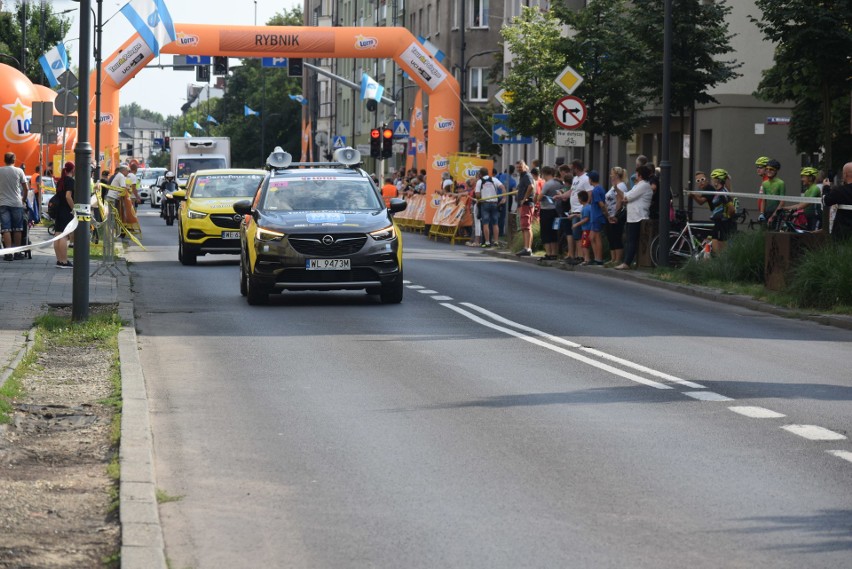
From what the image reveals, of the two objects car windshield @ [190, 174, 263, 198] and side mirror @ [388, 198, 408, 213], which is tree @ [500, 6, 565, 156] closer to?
car windshield @ [190, 174, 263, 198]

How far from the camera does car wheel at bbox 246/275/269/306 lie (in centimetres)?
1973

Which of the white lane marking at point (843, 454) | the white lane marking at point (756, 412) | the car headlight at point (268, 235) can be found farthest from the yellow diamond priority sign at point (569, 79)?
the white lane marking at point (843, 454)

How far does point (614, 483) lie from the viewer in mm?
8117

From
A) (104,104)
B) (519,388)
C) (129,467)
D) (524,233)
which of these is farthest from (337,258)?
(104,104)

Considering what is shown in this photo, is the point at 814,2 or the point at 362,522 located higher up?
the point at 814,2

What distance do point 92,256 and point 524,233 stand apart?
29.4ft

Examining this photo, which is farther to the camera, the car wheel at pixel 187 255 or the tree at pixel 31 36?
the tree at pixel 31 36

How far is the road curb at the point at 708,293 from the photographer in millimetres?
18500

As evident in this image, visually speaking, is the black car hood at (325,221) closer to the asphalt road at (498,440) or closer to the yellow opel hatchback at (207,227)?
the asphalt road at (498,440)

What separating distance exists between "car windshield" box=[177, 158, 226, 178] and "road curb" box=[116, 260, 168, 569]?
49.2 m

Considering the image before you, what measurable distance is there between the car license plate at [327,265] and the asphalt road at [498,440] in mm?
1218

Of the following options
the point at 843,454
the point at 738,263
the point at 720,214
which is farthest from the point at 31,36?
the point at 843,454

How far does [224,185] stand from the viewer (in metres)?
30.8

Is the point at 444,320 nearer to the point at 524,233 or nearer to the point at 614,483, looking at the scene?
the point at 614,483
